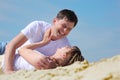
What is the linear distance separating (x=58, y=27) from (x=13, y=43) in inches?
31.5

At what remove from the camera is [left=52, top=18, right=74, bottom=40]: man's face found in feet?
18.1

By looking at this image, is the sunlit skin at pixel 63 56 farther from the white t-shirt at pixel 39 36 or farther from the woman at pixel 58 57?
the white t-shirt at pixel 39 36

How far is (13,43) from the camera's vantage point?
18.1 feet

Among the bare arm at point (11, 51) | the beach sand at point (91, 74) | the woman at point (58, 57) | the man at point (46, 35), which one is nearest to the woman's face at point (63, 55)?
the woman at point (58, 57)

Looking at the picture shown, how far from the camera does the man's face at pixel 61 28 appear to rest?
5.53 meters

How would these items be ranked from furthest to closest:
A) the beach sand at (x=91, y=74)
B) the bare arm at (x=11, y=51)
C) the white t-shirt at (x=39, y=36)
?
1. the white t-shirt at (x=39, y=36)
2. the bare arm at (x=11, y=51)
3. the beach sand at (x=91, y=74)

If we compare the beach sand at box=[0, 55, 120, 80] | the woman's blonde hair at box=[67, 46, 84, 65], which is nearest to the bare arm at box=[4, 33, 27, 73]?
the woman's blonde hair at box=[67, 46, 84, 65]

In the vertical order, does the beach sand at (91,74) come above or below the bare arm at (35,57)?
below

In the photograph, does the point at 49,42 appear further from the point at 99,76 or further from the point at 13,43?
the point at 99,76

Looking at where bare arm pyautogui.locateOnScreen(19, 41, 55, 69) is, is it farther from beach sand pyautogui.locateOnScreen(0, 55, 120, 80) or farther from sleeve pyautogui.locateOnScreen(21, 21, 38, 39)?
beach sand pyautogui.locateOnScreen(0, 55, 120, 80)

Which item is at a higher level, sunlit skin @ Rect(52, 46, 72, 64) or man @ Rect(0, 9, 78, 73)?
man @ Rect(0, 9, 78, 73)

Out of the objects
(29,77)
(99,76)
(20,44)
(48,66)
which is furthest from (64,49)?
(99,76)

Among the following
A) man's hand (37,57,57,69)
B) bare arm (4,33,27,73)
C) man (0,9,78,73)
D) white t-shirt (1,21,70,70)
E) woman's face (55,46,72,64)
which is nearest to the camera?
man's hand (37,57,57,69)

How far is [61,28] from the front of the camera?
5535 mm
